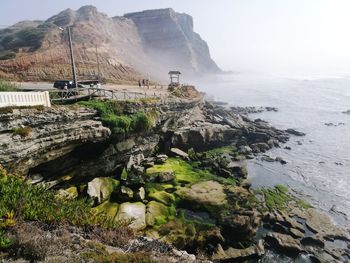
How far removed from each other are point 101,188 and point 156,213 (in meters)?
4.83

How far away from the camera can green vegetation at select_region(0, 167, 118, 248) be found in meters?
12.5

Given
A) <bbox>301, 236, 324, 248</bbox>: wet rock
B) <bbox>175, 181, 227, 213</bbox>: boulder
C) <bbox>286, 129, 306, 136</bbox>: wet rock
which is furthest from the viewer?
<bbox>286, 129, 306, 136</bbox>: wet rock

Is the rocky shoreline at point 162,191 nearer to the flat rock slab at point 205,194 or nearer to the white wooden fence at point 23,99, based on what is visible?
the flat rock slab at point 205,194

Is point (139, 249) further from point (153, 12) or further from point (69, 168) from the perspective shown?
point (153, 12)

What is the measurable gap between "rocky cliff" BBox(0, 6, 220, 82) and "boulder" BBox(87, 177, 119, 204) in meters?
27.4

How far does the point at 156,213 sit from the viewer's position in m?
22.2

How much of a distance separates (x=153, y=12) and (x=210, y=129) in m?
130

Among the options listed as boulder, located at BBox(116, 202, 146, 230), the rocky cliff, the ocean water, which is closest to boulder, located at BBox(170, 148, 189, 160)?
the ocean water

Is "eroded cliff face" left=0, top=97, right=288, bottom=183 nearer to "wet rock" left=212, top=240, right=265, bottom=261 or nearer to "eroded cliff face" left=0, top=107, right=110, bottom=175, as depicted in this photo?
"eroded cliff face" left=0, top=107, right=110, bottom=175

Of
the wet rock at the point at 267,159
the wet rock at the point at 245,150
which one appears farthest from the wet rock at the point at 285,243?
the wet rock at the point at 245,150

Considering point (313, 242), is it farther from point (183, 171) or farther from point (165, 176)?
point (183, 171)

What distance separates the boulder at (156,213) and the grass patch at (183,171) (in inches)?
214

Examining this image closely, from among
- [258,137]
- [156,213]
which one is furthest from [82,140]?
[258,137]

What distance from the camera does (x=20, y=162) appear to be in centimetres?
1919
